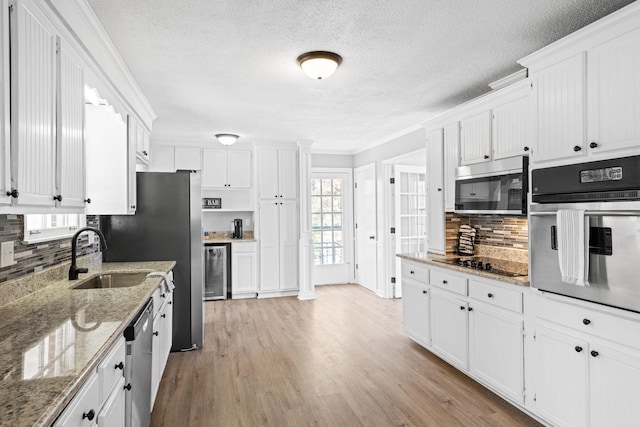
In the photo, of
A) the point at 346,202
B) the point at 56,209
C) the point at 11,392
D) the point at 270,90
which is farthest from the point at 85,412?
the point at 346,202

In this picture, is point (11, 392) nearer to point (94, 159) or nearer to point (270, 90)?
point (94, 159)

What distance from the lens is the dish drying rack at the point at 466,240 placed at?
11.5ft

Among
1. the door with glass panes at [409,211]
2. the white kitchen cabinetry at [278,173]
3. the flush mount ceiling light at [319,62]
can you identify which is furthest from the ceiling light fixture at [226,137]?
the flush mount ceiling light at [319,62]

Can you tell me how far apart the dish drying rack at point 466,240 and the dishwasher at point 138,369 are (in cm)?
272

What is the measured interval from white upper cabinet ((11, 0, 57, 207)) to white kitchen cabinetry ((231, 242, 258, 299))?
4.10m

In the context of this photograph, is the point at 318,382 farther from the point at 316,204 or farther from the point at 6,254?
the point at 316,204

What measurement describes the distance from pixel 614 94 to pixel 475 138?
1.27 m

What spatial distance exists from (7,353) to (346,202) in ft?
18.7

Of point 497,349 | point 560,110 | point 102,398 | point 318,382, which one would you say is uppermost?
point 560,110

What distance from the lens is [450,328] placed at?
312 centimetres

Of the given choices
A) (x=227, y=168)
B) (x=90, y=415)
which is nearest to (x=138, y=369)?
(x=90, y=415)

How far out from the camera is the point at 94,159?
2832mm

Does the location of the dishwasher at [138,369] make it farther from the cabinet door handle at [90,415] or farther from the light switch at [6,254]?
the light switch at [6,254]

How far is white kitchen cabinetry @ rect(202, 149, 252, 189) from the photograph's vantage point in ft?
19.3
